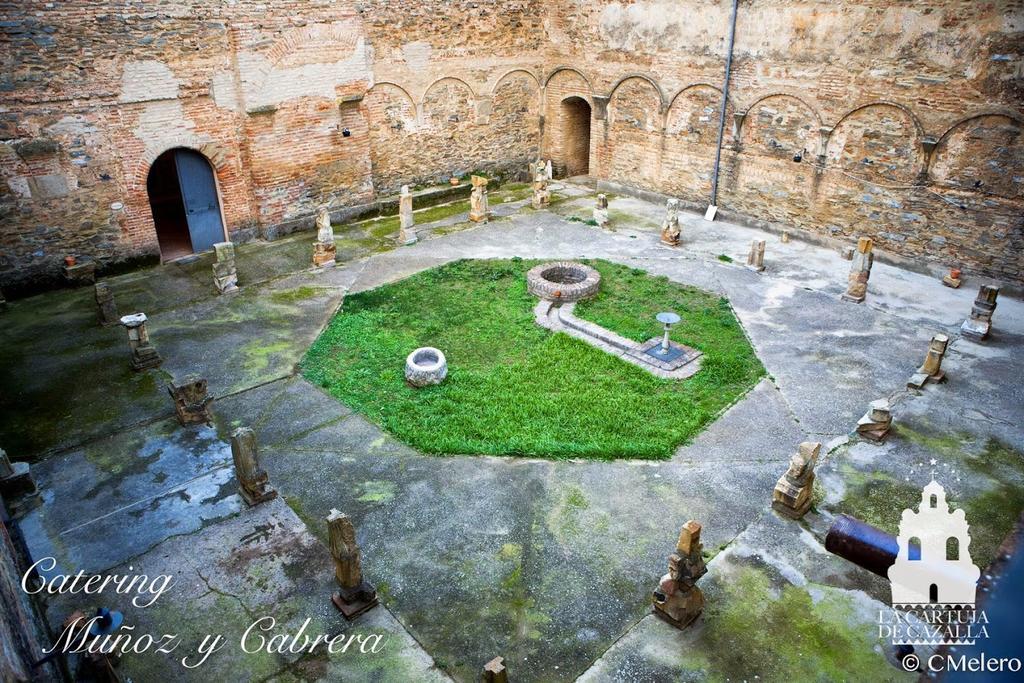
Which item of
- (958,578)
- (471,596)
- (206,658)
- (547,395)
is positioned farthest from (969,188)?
(206,658)

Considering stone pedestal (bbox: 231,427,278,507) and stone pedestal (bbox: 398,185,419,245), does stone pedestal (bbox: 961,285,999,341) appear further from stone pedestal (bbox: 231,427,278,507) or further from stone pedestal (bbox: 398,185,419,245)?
stone pedestal (bbox: 231,427,278,507)

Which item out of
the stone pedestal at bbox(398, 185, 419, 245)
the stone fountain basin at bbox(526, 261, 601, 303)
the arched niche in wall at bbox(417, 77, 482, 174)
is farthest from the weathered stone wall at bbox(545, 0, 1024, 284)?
the stone pedestal at bbox(398, 185, 419, 245)

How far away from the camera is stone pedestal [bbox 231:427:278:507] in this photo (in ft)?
24.4

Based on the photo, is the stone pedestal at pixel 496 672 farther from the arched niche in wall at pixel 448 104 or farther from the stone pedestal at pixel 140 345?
the arched niche in wall at pixel 448 104

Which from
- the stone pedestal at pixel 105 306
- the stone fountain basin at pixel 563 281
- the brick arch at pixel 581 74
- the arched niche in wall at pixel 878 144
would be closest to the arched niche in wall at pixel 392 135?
the brick arch at pixel 581 74

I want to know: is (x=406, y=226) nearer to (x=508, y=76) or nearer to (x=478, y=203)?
(x=478, y=203)

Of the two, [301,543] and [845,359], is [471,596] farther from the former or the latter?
[845,359]

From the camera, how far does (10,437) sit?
28.6ft

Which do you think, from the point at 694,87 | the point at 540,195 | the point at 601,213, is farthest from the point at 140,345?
the point at 694,87

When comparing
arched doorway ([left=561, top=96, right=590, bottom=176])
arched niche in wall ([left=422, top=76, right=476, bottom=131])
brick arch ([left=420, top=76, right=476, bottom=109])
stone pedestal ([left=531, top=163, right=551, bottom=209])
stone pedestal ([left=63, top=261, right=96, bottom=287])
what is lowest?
stone pedestal ([left=63, top=261, right=96, bottom=287])

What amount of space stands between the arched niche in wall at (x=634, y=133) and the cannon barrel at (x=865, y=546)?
1549cm

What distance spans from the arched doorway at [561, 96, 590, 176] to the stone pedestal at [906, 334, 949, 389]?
12.2 m

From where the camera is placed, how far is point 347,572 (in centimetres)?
623

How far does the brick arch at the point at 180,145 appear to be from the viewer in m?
13.3
